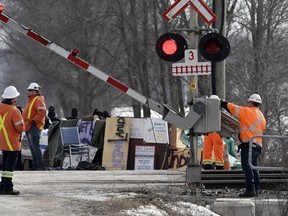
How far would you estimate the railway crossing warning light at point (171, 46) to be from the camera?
49.2 ft

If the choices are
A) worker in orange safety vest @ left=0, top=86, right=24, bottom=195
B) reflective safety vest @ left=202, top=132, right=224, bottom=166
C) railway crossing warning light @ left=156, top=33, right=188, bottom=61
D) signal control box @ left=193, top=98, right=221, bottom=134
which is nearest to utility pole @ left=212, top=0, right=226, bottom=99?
reflective safety vest @ left=202, top=132, right=224, bottom=166

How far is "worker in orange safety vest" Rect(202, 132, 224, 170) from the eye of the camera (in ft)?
65.4

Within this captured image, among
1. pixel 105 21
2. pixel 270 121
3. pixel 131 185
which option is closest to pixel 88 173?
pixel 131 185

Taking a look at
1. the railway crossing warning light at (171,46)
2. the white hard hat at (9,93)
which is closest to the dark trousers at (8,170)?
the white hard hat at (9,93)

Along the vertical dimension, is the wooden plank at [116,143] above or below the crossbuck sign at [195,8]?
below

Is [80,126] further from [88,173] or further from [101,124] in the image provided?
[88,173]

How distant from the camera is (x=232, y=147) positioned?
22984 mm

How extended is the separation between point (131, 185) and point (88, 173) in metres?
3.19

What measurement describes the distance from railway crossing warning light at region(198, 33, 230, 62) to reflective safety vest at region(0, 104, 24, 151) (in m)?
2.94

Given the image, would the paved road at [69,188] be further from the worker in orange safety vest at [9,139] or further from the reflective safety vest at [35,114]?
the reflective safety vest at [35,114]

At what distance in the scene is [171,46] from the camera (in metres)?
15.0

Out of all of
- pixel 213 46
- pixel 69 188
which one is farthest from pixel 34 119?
pixel 213 46

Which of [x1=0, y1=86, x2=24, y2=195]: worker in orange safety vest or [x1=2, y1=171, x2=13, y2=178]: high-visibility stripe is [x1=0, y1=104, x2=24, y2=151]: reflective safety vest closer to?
[x1=0, y1=86, x2=24, y2=195]: worker in orange safety vest

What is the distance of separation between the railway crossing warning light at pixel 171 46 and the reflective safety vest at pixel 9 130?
2.37m
